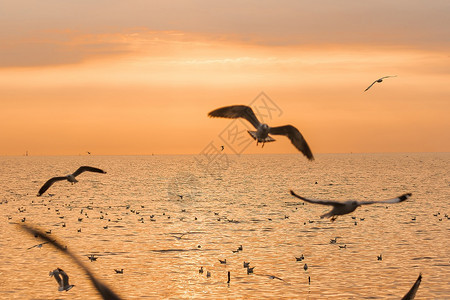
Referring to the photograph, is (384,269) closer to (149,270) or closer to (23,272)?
(149,270)

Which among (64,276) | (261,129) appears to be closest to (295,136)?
(261,129)

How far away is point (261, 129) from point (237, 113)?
1362 millimetres

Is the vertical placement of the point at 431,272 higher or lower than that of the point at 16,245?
lower

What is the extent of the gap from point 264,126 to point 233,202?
74.9 m

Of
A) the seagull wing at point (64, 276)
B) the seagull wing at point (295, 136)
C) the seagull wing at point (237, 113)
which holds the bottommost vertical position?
the seagull wing at point (64, 276)

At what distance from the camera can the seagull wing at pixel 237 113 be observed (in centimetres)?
2315

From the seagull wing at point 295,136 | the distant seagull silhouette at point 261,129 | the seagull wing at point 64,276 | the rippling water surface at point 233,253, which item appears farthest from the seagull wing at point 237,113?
the seagull wing at point 64,276

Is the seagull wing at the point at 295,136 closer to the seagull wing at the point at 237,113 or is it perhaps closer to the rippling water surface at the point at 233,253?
the seagull wing at the point at 237,113

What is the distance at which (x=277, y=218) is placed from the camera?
72062 mm

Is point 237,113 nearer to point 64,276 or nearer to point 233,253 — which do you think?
point 64,276

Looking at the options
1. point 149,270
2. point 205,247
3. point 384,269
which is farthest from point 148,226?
point 384,269

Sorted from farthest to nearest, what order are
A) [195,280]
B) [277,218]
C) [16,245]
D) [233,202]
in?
[233,202], [277,218], [16,245], [195,280]

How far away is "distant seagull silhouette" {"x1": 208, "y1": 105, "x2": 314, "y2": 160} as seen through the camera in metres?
22.6

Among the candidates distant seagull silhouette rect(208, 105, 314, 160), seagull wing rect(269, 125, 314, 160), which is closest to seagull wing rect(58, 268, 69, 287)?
distant seagull silhouette rect(208, 105, 314, 160)
